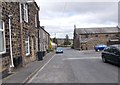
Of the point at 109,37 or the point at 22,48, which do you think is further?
the point at 109,37

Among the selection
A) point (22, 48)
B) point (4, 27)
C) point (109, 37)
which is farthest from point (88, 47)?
point (4, 27)

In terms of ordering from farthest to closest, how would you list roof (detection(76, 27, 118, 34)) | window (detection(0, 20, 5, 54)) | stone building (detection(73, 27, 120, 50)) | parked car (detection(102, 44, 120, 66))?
1. roof (detection(76, 27, 118, 34))
2. stone building (detection(73, 27, 120, 50))
3. parked car (detection(102, 44, 120, 66))
4. window (detection(0, 20, 5, 54))

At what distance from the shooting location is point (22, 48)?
1552cm

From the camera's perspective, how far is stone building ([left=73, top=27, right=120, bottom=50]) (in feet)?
207

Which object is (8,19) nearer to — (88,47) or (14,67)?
(14,67)

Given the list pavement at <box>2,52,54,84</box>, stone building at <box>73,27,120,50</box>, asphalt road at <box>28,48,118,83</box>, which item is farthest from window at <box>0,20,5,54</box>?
stone building at <box>73,27,120,50</box>

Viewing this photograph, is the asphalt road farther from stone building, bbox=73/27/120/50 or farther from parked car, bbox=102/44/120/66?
stone building, bbox=73/27/120/50

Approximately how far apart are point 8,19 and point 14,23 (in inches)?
63.2

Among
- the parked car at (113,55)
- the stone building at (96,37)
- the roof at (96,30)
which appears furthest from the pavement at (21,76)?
the roof at (96,30)

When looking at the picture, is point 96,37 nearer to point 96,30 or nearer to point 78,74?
point 96,30

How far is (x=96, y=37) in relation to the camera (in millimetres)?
65875

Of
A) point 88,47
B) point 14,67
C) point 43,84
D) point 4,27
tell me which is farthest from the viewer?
point 88,47

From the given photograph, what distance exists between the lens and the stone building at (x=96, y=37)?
2488 inches

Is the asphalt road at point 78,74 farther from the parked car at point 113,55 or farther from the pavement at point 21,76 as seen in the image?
the parked car at point 113,55
